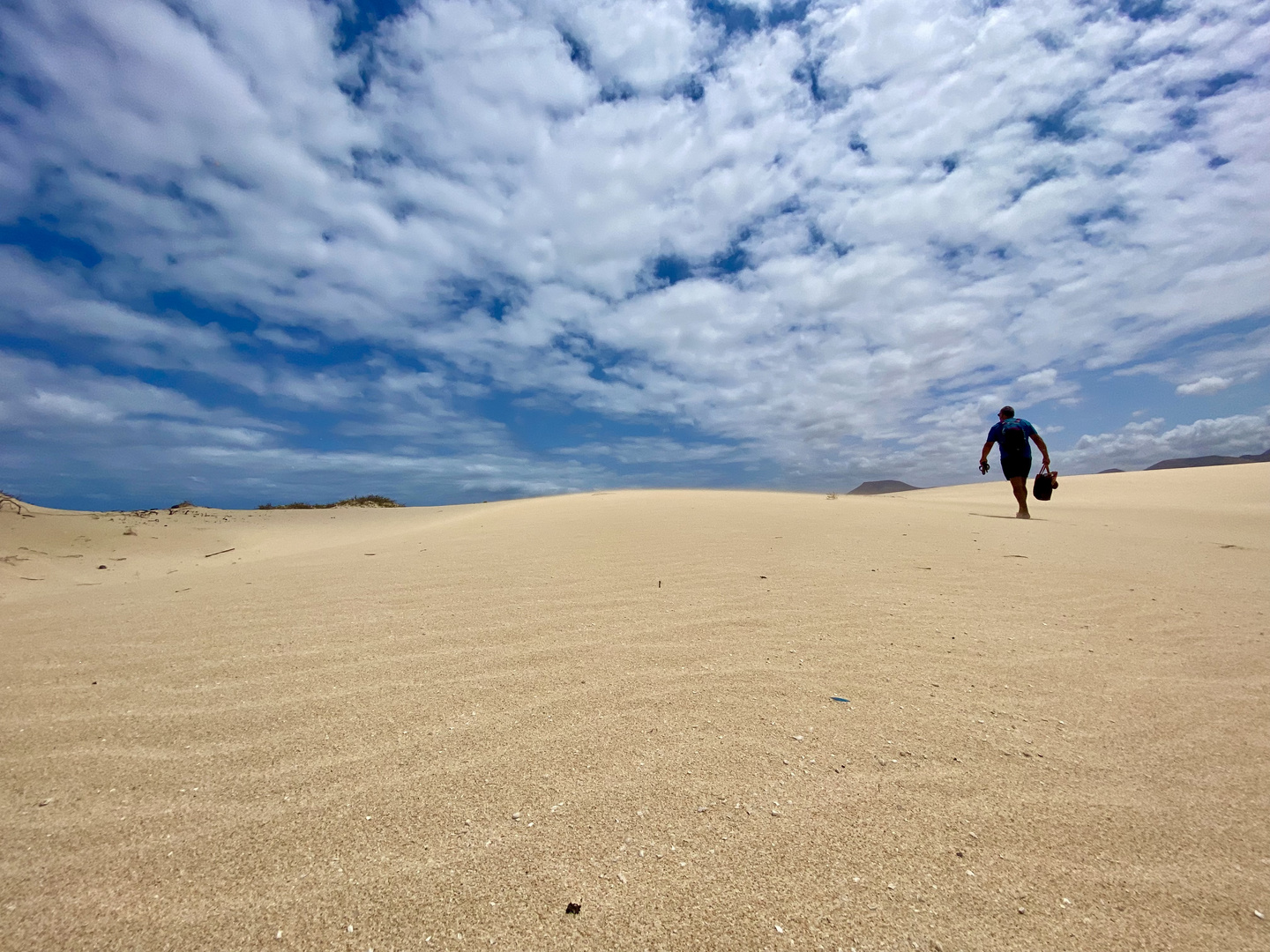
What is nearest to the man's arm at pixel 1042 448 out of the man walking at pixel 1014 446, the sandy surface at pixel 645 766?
the man walking at pixel 1014 446

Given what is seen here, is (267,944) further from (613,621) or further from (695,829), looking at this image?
(613,621)

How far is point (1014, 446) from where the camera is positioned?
984 centimetres

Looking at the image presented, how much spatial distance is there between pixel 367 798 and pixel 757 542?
198 inches

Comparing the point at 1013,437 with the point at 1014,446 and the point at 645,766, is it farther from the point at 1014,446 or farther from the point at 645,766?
the point at 645,766

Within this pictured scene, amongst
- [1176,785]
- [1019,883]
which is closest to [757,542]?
[1176,785]

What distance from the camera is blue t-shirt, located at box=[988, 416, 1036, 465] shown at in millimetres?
9789

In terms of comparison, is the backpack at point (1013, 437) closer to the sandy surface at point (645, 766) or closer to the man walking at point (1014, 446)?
the man walking at point (1014, 446)

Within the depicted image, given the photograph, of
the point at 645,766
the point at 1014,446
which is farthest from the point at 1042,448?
the point at 645,766

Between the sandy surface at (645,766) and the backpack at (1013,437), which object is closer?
the sandy surface at (645,766)

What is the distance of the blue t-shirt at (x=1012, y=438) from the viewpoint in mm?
9789

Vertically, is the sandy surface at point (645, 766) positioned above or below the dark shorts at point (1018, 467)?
below

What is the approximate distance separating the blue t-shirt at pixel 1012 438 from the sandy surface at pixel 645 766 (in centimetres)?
607

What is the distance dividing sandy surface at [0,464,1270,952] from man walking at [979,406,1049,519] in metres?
5.94

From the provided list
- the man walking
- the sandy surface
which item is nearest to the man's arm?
the man walking
